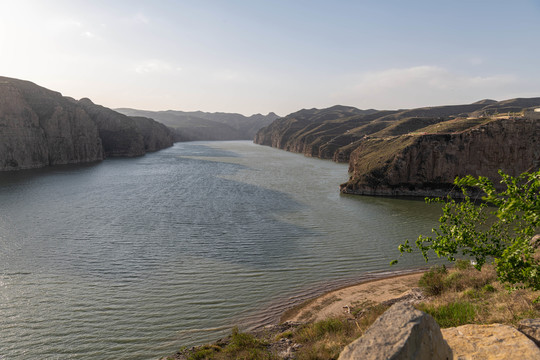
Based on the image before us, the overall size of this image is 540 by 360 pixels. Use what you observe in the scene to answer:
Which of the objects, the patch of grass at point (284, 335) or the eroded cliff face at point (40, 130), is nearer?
the patch of grass at point (284, 335)

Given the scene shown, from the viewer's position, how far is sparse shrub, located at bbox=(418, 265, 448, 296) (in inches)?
737

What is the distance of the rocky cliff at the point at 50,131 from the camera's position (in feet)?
298

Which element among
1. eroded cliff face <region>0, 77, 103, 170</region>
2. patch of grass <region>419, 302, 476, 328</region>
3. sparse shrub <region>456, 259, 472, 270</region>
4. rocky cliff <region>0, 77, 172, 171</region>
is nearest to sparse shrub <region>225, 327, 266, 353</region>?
patch of grass <region>419, 302, 476, 328</region>

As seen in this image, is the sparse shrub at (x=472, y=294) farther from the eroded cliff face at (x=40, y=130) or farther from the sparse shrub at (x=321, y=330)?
the eroded cliff face at (x=40, y=130)

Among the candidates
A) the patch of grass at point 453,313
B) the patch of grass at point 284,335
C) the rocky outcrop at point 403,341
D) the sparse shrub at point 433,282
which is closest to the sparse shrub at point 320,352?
the patch of grass at point 284,335

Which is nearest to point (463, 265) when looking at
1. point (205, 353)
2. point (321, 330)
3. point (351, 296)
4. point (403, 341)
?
point (351, 296)

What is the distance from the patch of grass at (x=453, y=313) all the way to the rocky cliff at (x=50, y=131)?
108563mm

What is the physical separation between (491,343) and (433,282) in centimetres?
1097

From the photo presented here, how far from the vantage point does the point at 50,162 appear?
10450 cm

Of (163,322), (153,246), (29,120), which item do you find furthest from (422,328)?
(29,120)

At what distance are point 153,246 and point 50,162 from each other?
98.1 meters

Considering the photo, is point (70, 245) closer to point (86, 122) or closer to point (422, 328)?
point (422, 328)

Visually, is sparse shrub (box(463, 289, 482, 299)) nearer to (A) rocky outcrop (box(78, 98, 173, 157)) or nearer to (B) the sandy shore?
(B) the sandy shore

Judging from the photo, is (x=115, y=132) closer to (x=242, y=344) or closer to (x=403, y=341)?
(x=242, y=344)
